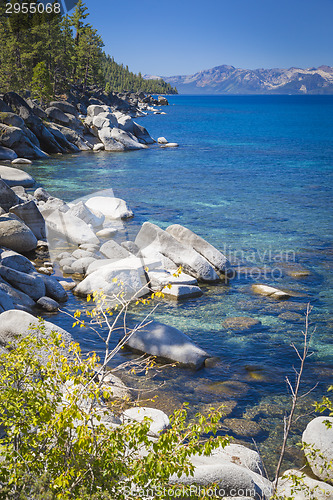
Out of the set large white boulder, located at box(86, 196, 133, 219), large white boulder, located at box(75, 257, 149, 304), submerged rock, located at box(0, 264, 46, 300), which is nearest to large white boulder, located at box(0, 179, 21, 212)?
large white boulder, located at box(86, 196, 133, 219)

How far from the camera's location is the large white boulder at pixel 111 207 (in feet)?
75.5

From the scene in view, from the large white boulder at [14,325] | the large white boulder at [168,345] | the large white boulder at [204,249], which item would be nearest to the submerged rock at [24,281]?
the large white boulder at [14,325]

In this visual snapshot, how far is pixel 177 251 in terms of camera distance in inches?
651

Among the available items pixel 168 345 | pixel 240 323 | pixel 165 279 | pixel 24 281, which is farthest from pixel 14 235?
pixel 240 323

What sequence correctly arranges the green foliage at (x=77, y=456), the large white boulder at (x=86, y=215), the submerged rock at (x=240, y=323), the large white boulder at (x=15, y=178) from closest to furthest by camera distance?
the green foliage at (x=77, y=456)
the submerged rock at (x=240, y=323)
the large white boulder at (x=86, y=215)
the large white boulder at (x=15, y=178)

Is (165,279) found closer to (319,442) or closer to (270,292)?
(270,292)

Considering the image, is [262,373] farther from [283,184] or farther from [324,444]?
[283,184]

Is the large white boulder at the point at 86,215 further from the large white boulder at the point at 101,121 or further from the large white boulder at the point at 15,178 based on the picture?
the large white boulder at the point at 101,121

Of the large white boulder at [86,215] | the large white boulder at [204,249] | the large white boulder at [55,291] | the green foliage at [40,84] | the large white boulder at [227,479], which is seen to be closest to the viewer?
the large white boulder at [227,479]

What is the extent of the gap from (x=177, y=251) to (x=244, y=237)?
5414 millimetres

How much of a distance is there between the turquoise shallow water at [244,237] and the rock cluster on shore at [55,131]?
299cm

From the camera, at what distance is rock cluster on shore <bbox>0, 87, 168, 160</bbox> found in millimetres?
39125

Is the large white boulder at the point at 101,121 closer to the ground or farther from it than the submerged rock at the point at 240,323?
farther from it

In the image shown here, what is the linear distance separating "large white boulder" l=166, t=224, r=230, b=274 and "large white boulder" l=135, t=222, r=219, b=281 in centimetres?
52
